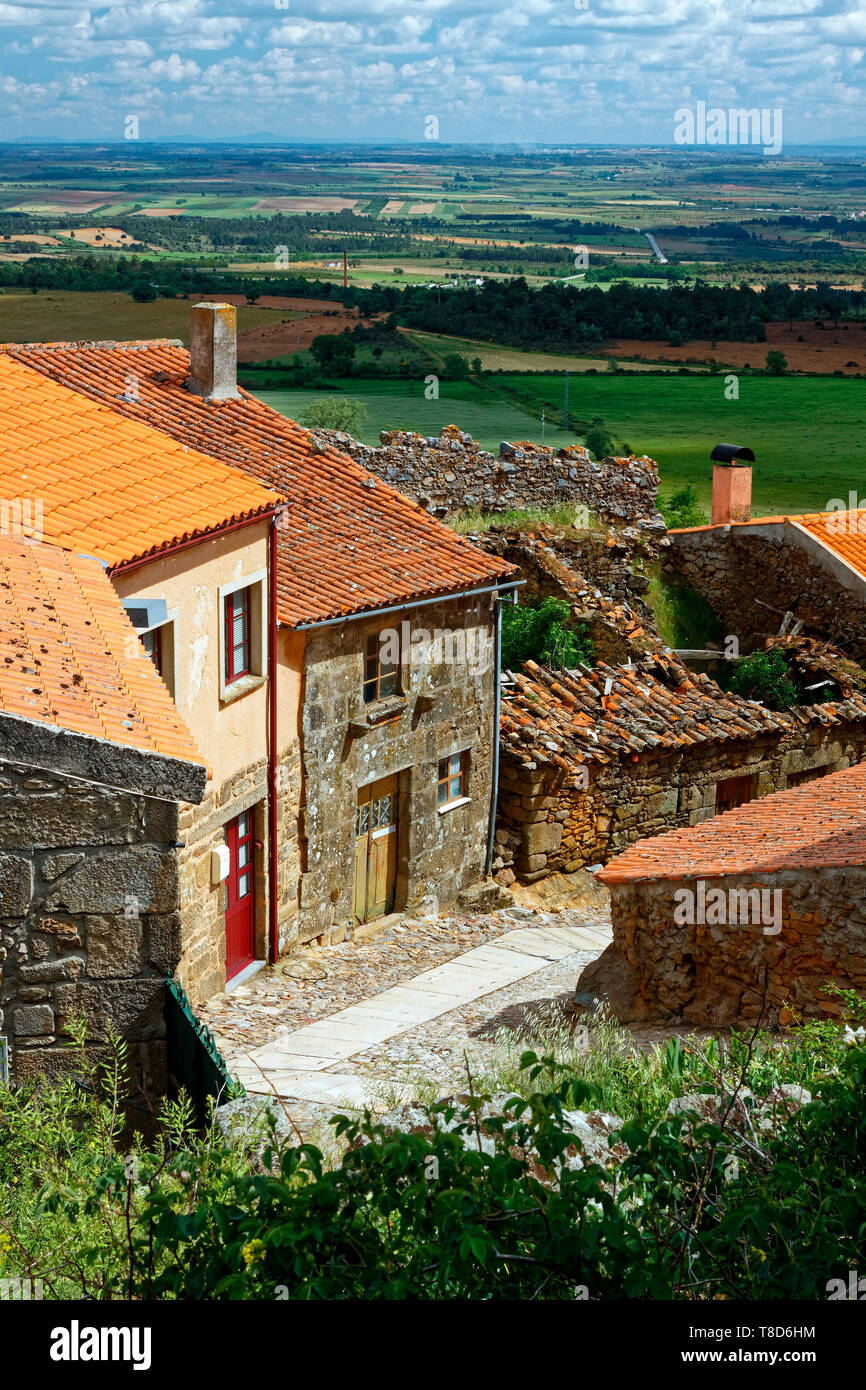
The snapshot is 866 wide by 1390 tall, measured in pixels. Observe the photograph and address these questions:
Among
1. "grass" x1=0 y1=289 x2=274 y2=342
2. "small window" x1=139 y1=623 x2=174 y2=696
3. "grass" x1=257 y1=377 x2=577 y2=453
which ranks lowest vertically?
"small window" x1=139 y1=623 x2=174 y2=696

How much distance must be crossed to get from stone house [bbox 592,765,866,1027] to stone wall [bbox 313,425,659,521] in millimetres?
15048

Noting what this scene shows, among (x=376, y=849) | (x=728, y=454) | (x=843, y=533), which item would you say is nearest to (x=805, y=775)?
(x=843, y=533)

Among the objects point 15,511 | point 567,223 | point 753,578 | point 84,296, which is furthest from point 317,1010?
point 567,223

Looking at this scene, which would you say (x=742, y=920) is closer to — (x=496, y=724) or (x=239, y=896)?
(x=239, y=896)

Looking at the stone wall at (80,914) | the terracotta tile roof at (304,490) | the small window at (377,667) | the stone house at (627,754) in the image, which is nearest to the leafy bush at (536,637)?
the stone house at (627,754)

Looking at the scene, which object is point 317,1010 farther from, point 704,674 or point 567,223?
point 567,223

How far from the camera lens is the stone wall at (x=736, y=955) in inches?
401

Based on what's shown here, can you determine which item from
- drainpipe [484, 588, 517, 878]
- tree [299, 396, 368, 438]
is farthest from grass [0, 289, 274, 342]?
drainpipe [484, 588, 517, 878]

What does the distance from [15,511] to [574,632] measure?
1349 cm

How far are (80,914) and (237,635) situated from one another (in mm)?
9539

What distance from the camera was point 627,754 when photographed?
20.0 metres

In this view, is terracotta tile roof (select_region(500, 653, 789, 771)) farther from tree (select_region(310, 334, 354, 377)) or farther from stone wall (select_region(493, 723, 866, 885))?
tree (select_region(310, 334, 354, 377))

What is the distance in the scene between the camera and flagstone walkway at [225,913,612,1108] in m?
9.70

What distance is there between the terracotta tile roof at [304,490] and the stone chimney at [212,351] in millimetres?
194
